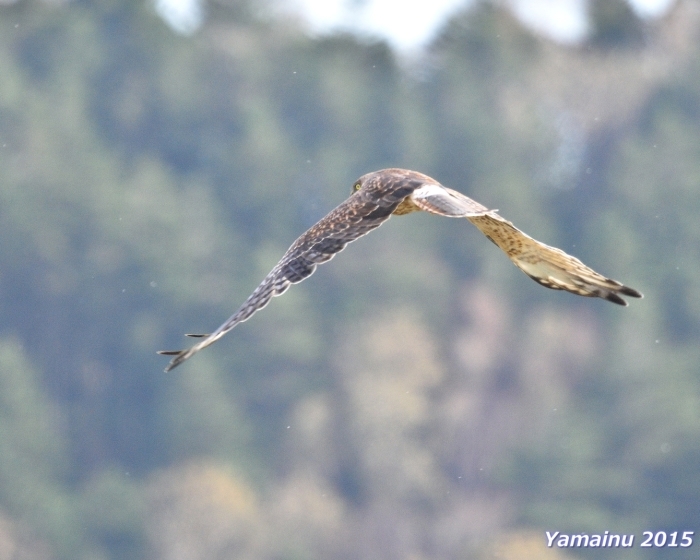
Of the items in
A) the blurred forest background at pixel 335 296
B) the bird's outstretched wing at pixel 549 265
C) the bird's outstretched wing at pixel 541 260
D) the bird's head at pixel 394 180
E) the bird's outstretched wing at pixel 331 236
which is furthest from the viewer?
the blurred forest background at pixel 335 296

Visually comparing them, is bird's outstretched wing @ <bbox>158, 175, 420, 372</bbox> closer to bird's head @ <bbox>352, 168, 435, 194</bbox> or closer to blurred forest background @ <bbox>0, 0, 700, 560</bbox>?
bird's head @ <bbox>352, 168, 435, 194</bbox>

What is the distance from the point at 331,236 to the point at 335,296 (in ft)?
88.5

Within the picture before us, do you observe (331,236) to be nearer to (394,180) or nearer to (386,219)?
(386,219)

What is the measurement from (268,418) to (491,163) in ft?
26.1

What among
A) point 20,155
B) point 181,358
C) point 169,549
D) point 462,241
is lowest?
point 181,358

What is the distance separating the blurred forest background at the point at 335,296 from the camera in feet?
96.3

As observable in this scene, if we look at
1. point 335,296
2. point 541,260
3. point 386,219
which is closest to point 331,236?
point 386,219

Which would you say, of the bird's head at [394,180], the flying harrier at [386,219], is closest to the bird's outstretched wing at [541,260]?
the flying harrier at [386,219]

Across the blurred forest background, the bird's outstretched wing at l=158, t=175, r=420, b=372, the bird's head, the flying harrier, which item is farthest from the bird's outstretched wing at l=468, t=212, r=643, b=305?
the blurred forest background

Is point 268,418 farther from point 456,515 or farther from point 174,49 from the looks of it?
A: point 174,49

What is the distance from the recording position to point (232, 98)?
129ft

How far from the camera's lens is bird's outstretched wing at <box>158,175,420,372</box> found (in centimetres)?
764

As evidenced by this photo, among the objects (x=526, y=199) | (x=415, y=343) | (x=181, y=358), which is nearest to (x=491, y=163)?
(x=526, y=199)

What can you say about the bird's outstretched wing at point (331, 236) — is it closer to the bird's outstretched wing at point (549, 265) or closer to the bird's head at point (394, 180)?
the bird's head at point (394, 180)
